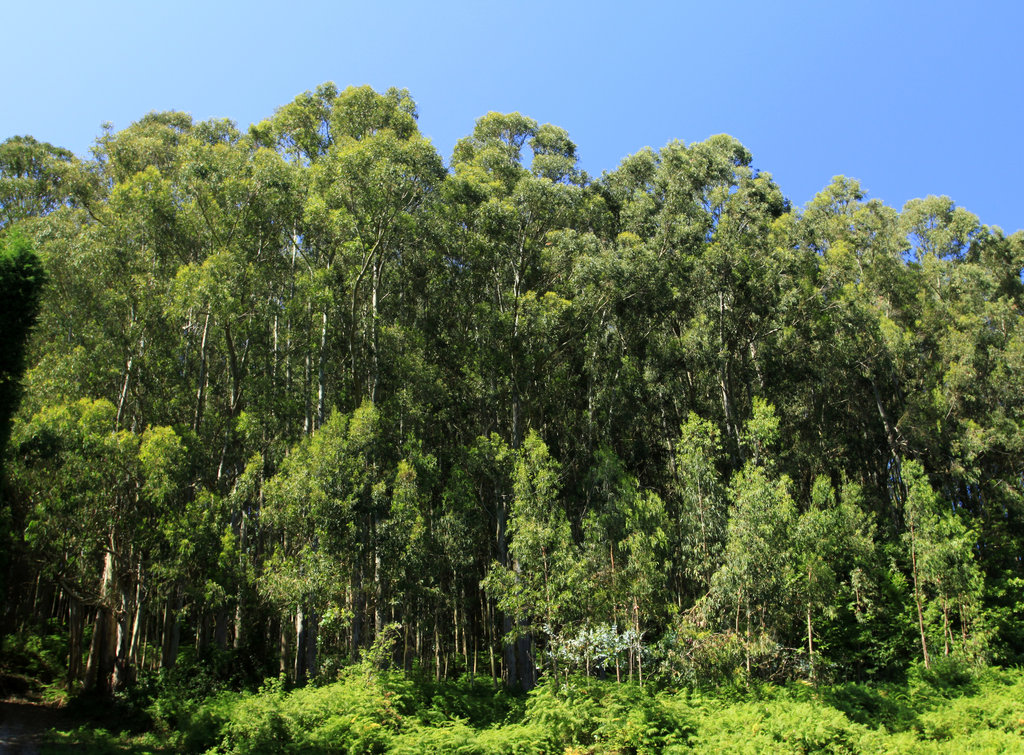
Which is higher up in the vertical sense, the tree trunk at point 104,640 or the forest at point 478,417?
the forest at point 478,417

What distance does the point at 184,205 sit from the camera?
19.8 metres

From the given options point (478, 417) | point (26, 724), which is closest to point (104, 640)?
point (26, 724)

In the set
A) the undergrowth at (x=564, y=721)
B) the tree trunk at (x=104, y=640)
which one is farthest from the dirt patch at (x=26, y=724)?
the tree trunk at (x=104, y=640)

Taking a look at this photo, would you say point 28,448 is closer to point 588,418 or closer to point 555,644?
point 555,644

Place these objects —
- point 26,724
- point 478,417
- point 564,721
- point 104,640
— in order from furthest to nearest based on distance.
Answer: point 478,417, point 104,640, point 26,724, point 564,721

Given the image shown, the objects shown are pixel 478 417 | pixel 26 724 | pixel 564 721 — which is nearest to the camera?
pixel 564 721

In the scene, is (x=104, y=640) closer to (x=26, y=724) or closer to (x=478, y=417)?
(x=26, y=724)

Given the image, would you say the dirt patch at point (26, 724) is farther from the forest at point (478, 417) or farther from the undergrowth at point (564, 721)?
the forest at point (478, 417)

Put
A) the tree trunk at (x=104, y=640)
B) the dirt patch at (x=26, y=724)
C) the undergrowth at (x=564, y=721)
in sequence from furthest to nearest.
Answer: the tree trunk at (x=104, y=640)
the dirt patch at (x=26, y=724)
the undergrowth at (x=564, y=721)

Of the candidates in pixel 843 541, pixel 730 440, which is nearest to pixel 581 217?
pixel 730 440

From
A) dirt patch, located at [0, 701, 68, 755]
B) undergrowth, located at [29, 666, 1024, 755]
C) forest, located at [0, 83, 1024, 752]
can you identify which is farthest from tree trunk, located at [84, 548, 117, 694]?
undergrowth, located at [29, 666, 1024, 755]

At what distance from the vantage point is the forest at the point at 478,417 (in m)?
16.4

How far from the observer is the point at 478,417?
80.6 feet

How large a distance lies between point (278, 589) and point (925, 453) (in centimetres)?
2610
